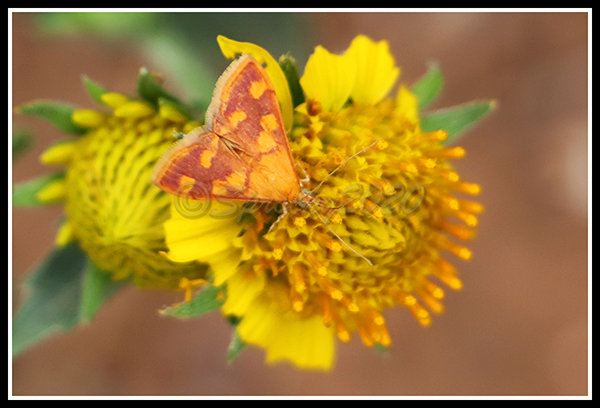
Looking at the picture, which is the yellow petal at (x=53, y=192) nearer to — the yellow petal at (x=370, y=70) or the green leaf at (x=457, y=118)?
the yellow petal at (x=370, y=70)

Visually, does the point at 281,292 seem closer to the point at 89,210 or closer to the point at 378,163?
the point at 378,163

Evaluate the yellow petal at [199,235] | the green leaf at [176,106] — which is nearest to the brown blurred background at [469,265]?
the green leaf at [176,106]

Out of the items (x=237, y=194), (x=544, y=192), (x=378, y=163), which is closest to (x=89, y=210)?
(x=237, y=194)

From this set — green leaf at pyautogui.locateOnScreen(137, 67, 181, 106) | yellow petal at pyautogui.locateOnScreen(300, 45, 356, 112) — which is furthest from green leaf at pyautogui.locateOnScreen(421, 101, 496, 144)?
green leaf at pyautogui.locateOnScreen(137, 67, 181, 106)

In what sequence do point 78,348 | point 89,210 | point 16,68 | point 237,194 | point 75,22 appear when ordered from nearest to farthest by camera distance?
point 237,194 < point 89,210 < point 75,22 < point 16,68 < point 78,348

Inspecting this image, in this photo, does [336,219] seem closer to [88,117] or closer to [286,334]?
[286,334]
